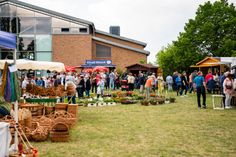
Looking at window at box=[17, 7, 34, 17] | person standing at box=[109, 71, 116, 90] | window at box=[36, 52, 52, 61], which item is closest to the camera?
person standing at box=[109, 71, 116, 90]

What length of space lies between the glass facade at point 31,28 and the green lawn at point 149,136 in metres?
25.2

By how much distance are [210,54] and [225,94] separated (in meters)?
28.0

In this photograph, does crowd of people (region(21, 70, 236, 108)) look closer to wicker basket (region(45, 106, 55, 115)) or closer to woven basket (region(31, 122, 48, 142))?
wicker basket (region(45, 106, 55, 115))

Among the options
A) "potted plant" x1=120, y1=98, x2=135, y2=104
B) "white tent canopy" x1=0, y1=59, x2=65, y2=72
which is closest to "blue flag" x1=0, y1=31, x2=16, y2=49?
"white tent canopy" x1=0, y1=59, x2=65, y2=72

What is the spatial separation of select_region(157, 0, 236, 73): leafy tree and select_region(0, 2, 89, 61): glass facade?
38.6 ft

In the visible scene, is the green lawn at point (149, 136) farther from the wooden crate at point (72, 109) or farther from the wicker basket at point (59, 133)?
the wooden crate at point (72, 109)

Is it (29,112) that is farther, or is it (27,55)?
(27,55)

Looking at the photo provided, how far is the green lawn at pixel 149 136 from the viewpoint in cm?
839

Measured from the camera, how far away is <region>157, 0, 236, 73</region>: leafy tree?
142ft

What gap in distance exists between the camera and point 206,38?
44719mm

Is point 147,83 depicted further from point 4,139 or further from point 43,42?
point 43,42

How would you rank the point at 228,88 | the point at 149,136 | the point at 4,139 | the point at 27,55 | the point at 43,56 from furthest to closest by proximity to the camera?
the point at 43,56
the point at 27,55
the point at 228,88
the point at 149,136
the point at 4,139

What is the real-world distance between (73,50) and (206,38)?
1615cm

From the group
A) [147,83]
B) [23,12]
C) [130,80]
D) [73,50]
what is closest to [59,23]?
[73,50]
